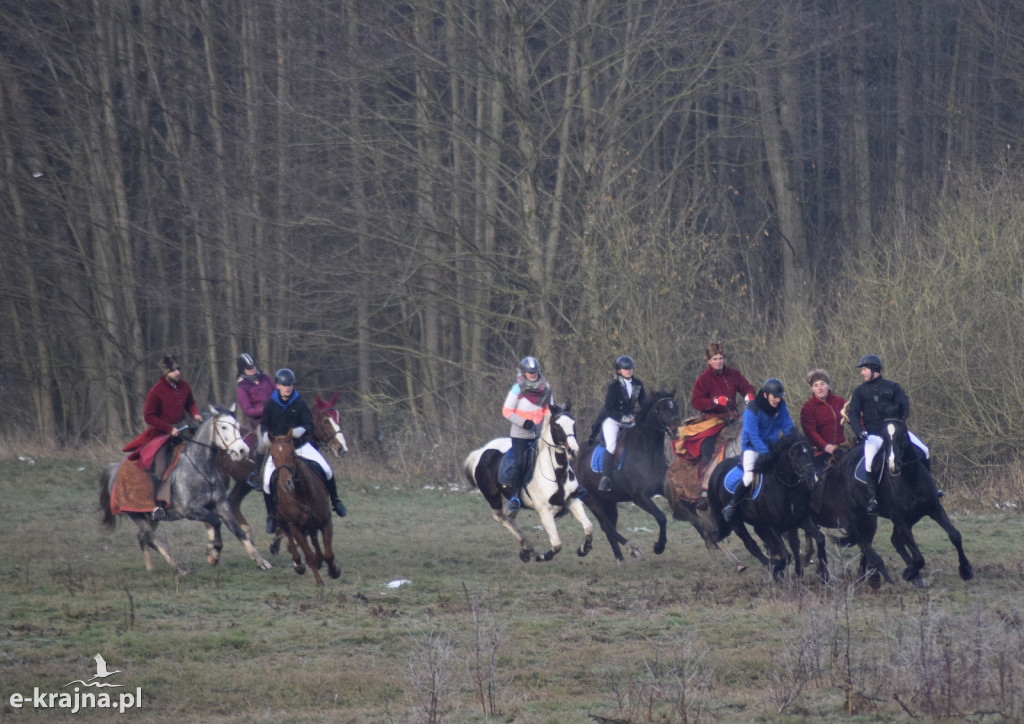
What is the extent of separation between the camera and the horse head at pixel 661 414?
13.6 meters

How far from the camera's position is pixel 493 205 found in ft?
87.4

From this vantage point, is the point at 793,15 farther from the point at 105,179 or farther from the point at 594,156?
the point at 105,179

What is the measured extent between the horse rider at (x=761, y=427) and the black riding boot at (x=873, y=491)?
3.76 ft

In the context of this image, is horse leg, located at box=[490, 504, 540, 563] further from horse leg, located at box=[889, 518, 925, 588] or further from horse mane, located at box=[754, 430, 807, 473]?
horse leg, located at box=[889, 518, 925, 588]

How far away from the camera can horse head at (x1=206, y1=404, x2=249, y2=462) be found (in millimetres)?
12805

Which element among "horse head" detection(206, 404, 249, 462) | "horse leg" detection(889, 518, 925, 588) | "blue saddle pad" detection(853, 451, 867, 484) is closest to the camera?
"horse leg" detection(889, 518, 925, 588)

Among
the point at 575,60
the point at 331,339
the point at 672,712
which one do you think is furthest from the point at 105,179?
the point at 672,712

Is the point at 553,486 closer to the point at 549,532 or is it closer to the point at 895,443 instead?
the point at 549,532

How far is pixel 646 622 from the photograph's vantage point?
32.4 feet

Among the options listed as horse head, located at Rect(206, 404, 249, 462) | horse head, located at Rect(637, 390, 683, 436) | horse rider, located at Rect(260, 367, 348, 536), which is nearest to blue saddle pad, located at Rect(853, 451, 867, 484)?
horse head, located at Rect(637, 390, 683, 436)

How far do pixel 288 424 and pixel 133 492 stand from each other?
7.93ft

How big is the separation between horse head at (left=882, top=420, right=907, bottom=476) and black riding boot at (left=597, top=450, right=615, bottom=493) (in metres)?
4.26

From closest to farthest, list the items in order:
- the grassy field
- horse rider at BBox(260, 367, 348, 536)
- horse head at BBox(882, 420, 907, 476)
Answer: the grassy field < horse head at BBox(882, 420, 907, 476) < horse rider at BBox(260, 367, 348, 536)

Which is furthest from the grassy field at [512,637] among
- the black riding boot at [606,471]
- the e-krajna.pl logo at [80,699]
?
the black riding boot at [606,471]
